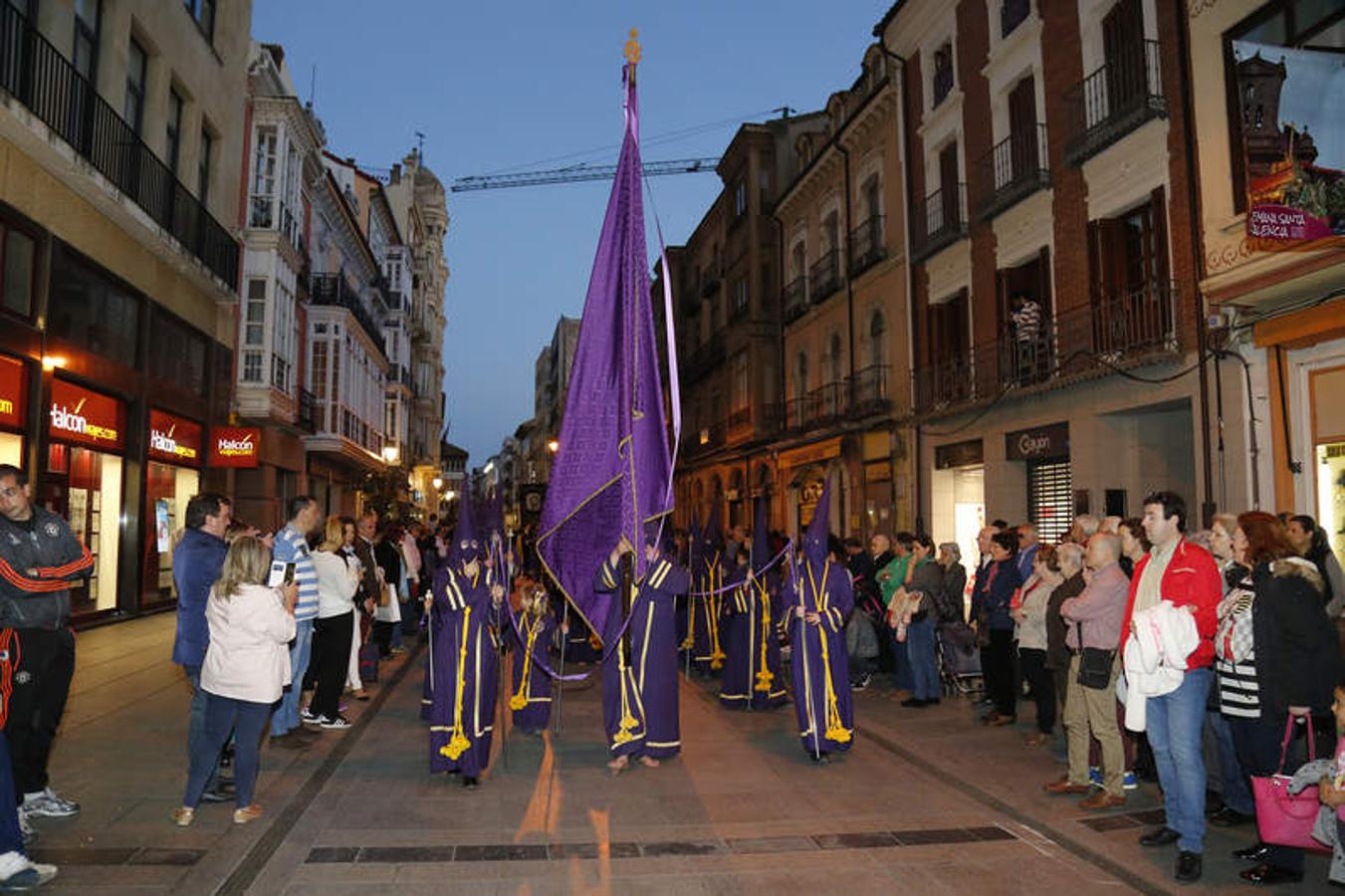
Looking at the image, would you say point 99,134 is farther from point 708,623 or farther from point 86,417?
point 708,623

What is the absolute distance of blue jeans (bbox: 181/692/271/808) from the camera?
18.9ft

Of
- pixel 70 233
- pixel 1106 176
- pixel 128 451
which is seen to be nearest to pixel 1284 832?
pixel 1106 176

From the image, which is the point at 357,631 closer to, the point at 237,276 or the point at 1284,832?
the point at 1284,832

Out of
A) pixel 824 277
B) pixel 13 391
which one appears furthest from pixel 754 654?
pixel 824 277

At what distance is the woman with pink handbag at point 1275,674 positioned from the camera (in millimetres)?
4930

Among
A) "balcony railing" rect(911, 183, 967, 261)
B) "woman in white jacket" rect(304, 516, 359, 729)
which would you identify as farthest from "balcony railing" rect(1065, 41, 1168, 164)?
"woman in white jacket" rect(304, 516, 359, 729)

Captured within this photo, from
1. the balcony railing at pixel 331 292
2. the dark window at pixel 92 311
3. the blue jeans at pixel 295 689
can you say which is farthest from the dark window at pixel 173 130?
the blue jeans at pixel 295 689

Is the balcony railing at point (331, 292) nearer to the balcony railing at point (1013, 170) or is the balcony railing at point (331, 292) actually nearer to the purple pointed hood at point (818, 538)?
the balcony railing at point (1013, 170)

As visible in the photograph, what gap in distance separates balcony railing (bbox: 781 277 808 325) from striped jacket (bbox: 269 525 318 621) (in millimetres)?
20561

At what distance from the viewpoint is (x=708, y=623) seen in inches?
504

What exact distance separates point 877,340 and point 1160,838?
57.6 ft

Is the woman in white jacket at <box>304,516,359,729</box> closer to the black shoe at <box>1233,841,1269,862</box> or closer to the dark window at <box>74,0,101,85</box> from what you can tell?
the black shoe at <box>1233,841,1269,862</box>

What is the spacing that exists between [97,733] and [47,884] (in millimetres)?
3750

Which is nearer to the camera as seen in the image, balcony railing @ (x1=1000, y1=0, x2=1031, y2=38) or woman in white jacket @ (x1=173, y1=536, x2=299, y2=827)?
woman in white jacket @ (x1=173, y1=536, x2=299, y2=827)
